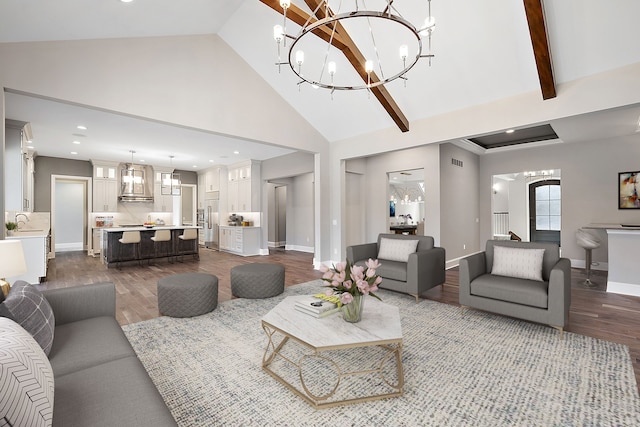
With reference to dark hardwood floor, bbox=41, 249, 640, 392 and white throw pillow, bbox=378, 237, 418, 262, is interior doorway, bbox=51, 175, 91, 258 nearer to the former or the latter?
dark hardwood floor, bbox=41, 249, 640, 392

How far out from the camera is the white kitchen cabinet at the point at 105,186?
8.80 m

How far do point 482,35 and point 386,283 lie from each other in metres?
3.39

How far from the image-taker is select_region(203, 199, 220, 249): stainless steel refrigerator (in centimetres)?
1036

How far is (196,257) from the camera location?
25.6 feet

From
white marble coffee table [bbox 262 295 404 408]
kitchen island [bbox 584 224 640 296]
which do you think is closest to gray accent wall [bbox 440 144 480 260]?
kitchen island [bbox 584 224 640 296]

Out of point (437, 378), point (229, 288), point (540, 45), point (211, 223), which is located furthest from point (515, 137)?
point (211, 223)

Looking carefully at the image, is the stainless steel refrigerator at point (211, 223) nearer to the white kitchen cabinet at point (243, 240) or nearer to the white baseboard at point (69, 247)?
the white kitchen cabinet at point (243, 240)

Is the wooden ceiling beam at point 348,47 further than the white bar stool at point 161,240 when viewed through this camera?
No

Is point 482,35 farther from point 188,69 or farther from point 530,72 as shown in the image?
point 188,69

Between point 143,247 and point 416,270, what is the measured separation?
20.8ft

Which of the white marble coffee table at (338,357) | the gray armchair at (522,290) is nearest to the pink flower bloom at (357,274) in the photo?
the white marble coffee table at (338,357)

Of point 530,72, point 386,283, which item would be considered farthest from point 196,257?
point 530,72

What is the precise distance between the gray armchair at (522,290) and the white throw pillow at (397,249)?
0.97 m

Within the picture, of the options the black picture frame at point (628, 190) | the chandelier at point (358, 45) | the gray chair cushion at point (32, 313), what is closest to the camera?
the gray chair cushion at point (32, 313)
